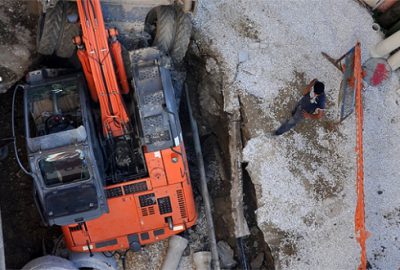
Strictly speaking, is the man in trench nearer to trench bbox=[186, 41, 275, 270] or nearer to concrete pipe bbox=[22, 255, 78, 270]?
trench bbox=[186, 41, 275, 270]

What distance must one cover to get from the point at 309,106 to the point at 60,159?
4694mm

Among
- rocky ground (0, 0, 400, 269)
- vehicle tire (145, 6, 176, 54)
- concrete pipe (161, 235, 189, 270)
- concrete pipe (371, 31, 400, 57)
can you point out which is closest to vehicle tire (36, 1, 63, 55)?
rocky ground (0, 0, 400, 269)

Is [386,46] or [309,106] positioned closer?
[309,106]

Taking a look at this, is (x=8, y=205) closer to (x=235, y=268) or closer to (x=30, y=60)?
(x=30, y=60)

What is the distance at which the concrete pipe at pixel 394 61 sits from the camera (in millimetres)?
10727

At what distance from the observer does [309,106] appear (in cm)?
984

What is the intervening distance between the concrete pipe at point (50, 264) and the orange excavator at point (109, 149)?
397 mm

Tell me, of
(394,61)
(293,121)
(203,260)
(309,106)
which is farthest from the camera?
(394,61)

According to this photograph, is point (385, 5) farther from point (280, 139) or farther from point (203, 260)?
point (203, 260)

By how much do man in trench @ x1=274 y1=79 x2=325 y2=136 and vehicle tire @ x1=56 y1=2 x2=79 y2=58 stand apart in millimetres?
4426

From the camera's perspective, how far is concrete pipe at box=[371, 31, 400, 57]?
1041 centimetres

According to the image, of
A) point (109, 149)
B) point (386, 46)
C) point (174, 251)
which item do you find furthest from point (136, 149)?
point (386, 46)

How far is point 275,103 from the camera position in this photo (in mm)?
10742

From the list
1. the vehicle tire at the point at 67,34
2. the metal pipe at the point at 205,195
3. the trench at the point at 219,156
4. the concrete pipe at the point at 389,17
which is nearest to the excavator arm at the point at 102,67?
the vehicle tire at the point at 67,34
